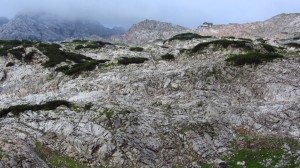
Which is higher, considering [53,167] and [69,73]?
[69,73]

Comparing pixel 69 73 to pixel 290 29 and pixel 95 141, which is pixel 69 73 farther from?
pixel 290 29

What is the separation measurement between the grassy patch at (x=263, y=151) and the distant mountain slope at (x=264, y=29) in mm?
123135

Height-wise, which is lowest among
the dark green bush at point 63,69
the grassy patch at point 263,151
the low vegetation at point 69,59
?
the grassy patch at point 263,151

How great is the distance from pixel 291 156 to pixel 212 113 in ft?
29.3

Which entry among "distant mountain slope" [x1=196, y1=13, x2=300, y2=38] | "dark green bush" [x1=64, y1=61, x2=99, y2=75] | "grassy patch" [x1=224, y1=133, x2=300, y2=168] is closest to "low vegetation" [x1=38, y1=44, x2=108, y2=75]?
"dark green bush" [x1=64, y1=61, x2=99, y2=75]

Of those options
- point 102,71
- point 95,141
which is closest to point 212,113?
point 95,141

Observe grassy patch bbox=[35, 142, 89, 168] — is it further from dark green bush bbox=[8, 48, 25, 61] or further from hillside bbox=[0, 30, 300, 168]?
dark green bush bbox=[8, 48, 25, 61]

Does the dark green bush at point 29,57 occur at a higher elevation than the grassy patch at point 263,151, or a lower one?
higher

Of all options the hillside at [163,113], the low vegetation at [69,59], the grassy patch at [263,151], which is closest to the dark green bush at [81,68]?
the low vegetation at [69,59]

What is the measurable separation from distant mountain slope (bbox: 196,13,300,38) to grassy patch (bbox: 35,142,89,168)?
433 ft

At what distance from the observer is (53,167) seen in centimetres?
2805

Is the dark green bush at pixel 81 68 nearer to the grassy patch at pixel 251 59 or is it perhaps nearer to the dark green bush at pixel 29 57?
the dark green bush at pixel 29 57

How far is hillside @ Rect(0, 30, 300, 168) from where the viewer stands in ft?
99.8

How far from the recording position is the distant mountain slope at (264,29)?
156 m
